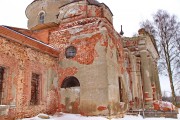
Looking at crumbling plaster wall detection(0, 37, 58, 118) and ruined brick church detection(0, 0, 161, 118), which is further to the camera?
ruined brick church detection(0, 0, 161, 118)

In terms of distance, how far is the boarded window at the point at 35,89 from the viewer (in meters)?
11.3

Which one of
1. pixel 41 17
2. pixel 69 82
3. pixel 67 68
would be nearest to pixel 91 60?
pixel 67 68

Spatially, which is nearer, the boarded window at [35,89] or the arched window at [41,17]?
the boarded window at [35,89]

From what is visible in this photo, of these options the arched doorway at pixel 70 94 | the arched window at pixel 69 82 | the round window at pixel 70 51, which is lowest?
the arched doorway at pixel 70 94

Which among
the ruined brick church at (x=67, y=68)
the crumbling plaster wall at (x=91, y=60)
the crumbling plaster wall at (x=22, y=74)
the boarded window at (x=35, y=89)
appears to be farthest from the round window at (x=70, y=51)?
the boarded window at (x=35, y=89)

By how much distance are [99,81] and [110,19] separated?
570 centimetres

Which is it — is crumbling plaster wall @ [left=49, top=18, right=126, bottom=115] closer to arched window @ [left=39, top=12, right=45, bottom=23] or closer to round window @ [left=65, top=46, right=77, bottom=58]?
round window @ [left=65, top=46, right=77, bottom=58]

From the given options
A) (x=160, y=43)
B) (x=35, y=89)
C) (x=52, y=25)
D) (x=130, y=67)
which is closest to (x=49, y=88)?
(x=35, y=89)

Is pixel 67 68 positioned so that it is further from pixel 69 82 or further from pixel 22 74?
pixel 22 74

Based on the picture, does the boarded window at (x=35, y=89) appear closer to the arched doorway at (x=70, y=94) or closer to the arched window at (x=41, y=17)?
the arched doorway at (x=70, y=94)

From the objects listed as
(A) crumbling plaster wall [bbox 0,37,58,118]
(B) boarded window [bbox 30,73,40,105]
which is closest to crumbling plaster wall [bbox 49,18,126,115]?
(A) crumbling plaster wall [bbox 0,37,58,118]

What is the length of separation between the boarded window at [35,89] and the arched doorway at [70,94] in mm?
1851

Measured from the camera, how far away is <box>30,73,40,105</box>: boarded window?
11.3 meters

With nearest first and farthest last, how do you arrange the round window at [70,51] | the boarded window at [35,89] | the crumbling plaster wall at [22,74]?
the crumbling plaster wall at [22,74] < the boarded window at [35,89] < the round window at [70,51]
